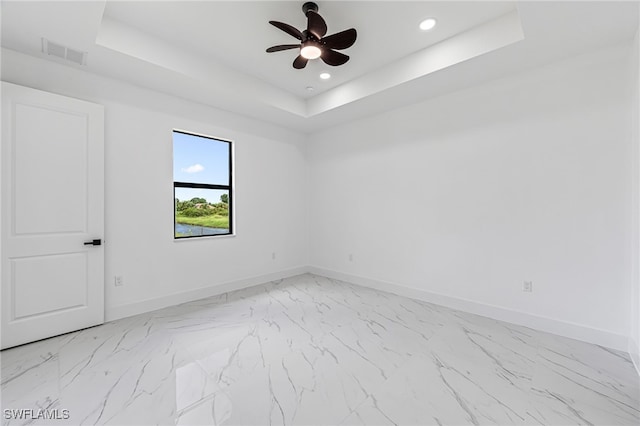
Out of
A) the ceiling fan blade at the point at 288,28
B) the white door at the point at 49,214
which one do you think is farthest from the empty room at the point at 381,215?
the ceiling fan blade at the point at 288,28

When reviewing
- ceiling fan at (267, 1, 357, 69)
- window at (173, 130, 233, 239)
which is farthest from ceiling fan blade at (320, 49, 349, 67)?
window at (173, 130, 233, 239)

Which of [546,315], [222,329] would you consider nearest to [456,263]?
[546,315]

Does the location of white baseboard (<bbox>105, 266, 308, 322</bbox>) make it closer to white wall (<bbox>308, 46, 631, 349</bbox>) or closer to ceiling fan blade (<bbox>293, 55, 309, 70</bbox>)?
white wall (<bbox>308, 46, 631, 349</bbox>)

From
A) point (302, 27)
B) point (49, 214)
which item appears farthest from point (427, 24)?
point (49, 214)

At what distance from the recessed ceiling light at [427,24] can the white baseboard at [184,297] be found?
4.05 m

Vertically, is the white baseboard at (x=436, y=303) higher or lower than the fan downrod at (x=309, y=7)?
lower

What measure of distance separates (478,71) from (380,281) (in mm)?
3029

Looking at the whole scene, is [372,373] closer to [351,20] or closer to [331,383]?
[331,383]

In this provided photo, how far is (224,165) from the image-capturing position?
447cm

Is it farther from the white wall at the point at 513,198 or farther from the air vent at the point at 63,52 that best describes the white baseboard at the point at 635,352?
the air vent at the point at 63,52

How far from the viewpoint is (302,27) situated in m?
2.88

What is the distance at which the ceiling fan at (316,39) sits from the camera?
2.41 m

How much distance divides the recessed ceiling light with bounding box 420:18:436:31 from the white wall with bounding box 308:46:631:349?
1062mm

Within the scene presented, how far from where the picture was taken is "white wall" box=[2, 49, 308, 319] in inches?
126
